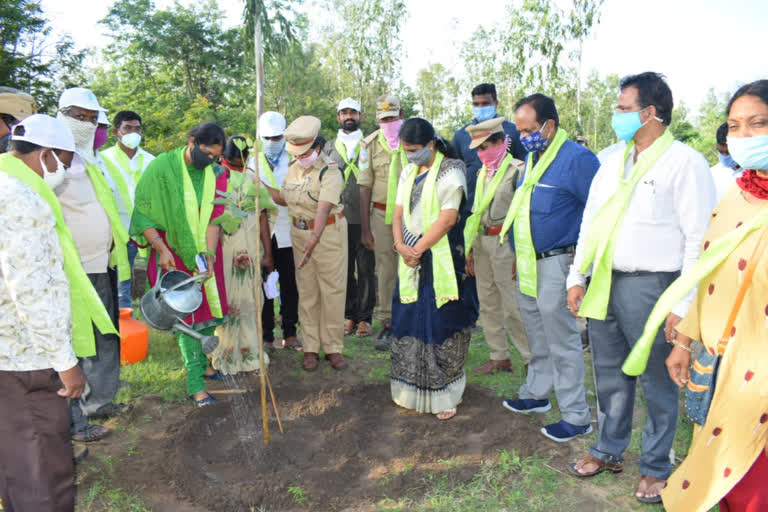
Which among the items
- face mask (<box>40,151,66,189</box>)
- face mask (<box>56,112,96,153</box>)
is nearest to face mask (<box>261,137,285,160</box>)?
face mask (<box>56,112,96,153</box>)

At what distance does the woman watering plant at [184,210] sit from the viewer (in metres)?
3.89

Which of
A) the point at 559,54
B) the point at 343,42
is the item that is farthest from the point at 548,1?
the point at 343,42

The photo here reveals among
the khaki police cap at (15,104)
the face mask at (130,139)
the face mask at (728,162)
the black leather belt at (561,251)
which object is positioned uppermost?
the khaki police cap at (15,104)

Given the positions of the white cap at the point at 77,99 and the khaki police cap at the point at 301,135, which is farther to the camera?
the khaki police cap at the point at 301,135

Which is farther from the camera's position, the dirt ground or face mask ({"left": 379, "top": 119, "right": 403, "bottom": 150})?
face mask ({"left": 379, "top": 119, "right": 403, "bottom": 150})

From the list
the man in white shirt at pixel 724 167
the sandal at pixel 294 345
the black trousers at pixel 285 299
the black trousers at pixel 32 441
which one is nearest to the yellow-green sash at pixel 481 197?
the man in white shirt at pixel 724 167

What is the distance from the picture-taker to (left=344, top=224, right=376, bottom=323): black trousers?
19.0 feet

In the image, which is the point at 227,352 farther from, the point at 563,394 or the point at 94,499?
the point at 563,394

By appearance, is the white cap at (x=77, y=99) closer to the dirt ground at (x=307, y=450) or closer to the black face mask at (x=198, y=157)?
the black face mask at (x=198, y=157)

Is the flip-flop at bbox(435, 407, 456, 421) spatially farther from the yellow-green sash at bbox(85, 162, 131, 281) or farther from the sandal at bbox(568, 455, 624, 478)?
the yellow-green sash at bbox(85, 162, 131, 281)

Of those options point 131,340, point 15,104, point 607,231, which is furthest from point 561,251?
point 131,340

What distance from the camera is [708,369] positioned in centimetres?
204

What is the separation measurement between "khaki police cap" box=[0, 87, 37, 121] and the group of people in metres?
0.02

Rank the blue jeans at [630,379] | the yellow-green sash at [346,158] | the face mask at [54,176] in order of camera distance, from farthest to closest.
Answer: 1. the yellow-green sash at [346,158]
2. the blue jeans at [630,379]
3. the face mask at [54,176]
